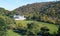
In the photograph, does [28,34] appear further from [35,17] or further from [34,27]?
[35,17]

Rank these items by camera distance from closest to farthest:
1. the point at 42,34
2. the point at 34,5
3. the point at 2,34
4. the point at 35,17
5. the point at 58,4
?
the point at 2,34 < the point at 42,34 < the point at 35,17 < the point at 58,4 < the point at 34,5

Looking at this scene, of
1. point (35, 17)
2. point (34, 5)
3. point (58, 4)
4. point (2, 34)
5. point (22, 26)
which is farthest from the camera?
point (34, 5)

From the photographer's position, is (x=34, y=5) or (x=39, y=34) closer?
(x=39, y=34)

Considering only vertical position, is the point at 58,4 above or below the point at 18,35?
above

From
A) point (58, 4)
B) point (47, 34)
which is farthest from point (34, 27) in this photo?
point (58, 4)

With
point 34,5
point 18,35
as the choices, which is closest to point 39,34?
point 18,35

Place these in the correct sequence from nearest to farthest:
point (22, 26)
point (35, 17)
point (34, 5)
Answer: point (22, 26) < point (35, 17) < point (34, 5)

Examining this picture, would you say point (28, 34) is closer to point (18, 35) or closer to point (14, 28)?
point (18, 35)

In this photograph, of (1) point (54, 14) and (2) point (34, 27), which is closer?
(2) point (34, 27)

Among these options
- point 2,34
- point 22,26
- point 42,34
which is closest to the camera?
point 2,34
